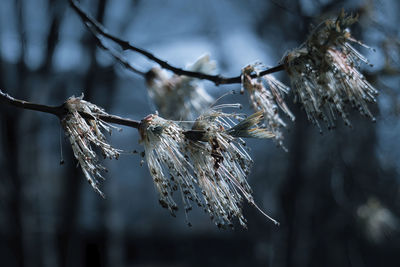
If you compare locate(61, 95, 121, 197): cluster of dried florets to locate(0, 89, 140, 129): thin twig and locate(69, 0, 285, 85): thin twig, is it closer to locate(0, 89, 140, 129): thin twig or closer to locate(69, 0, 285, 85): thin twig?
locate(0, 89, 140, 129): thin twig

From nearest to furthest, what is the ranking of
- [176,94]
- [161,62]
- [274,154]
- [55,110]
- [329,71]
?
[55,110] < [329,71] < [161,62] < [176,94] < [274,154]

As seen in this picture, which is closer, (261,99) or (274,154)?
(261,99)

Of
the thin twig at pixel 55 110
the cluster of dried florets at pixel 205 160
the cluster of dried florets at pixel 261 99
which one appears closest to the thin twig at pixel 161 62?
the cluster of dried florets at pixel 261 99

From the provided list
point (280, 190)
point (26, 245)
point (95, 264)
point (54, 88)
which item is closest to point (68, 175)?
point (26, 245)

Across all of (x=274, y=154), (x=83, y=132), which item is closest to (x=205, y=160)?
(x=83, y=132)

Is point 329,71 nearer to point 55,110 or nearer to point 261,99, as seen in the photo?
point 261,99

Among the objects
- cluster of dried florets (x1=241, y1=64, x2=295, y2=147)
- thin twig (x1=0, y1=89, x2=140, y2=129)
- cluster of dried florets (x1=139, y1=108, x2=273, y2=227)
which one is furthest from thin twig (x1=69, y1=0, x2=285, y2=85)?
thin twig (x1=0, y1=89, x2=140, y2=129)
